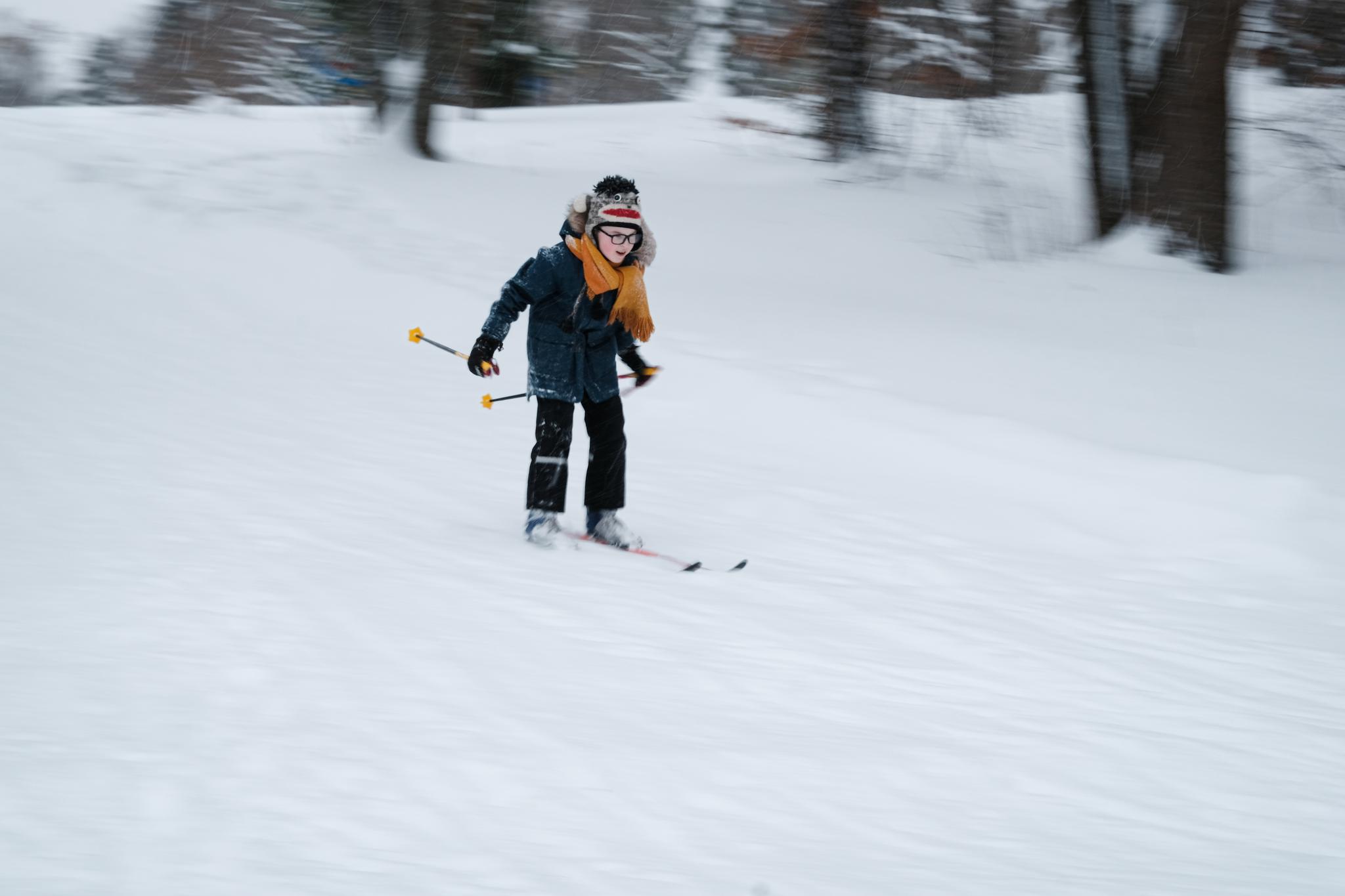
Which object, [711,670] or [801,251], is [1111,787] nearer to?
[711,670]

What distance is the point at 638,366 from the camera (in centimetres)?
609

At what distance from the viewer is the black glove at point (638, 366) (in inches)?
238

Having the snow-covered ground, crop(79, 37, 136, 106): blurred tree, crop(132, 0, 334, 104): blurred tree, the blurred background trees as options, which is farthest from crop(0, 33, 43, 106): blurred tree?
the snow-covered ground

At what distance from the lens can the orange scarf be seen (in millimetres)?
5711

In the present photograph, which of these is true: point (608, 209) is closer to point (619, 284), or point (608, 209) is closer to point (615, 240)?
point (615, 240)

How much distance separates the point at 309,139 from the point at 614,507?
49.9ft

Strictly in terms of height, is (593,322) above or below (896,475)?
above

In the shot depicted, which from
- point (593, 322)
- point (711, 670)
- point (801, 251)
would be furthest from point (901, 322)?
point (711, 670)

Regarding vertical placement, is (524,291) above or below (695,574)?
above

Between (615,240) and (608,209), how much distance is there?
5.8 inches

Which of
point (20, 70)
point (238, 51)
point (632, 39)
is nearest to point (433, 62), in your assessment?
point (632, 39)

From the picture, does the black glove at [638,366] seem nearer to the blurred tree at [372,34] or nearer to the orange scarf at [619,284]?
the orange scarf at [619,284]

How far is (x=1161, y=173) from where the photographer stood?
11906 mm

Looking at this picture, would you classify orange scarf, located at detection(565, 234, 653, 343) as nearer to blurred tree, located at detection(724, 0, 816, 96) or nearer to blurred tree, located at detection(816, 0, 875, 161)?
blurred tree, located at detection(816, 0, 875, 161)
